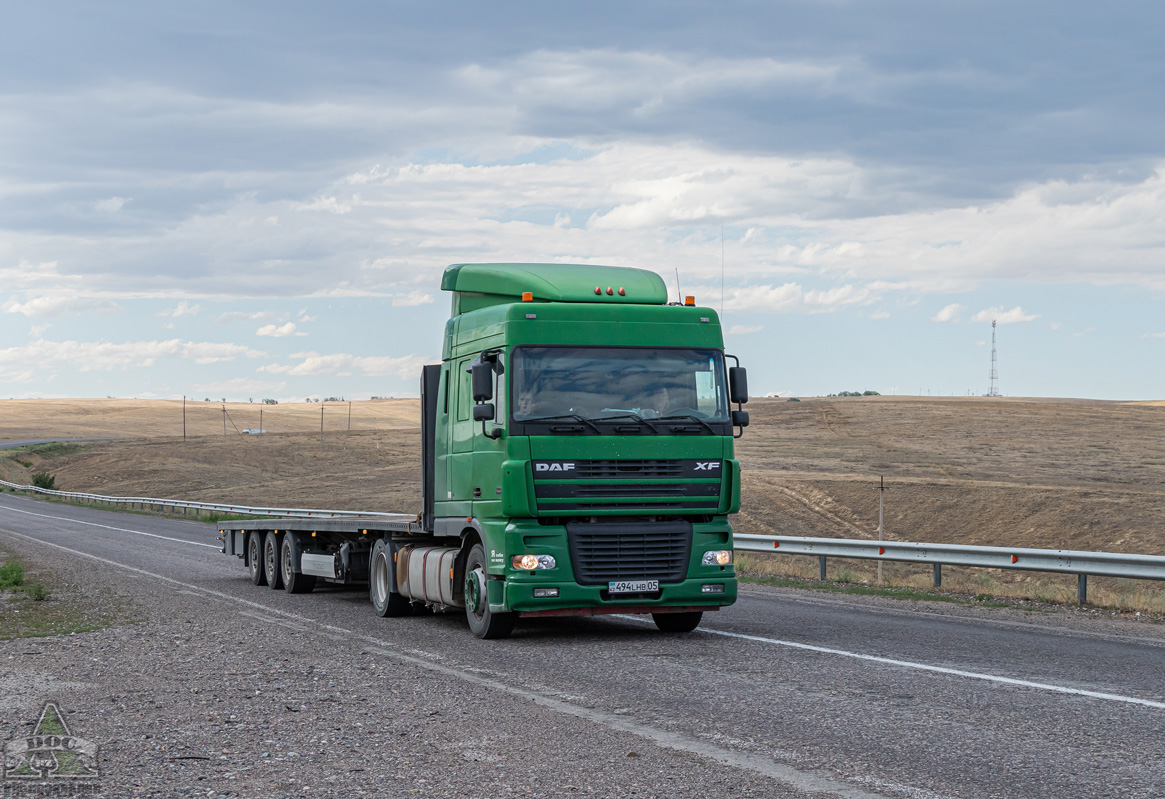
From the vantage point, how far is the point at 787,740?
6.79 metres

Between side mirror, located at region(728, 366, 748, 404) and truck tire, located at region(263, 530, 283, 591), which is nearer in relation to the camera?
side mirror, located at region(728, 366, 748, 404)

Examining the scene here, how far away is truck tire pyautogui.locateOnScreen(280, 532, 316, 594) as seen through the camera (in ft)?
57.3

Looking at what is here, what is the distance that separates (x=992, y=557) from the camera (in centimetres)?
1546

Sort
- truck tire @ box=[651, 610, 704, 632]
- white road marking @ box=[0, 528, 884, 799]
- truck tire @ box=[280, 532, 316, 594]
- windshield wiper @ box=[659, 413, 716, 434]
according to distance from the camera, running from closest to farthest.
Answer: white road marking @ box=[0, 528, 884, 799] → windshield wiper @ box=[659, 413, 716, 434] → truck tire @ box=[651, 610, 704, 632] → truck tire @ box=[280, 532, 316, 594]

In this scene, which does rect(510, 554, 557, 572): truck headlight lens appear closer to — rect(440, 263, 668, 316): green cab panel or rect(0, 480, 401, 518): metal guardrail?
rect(440, 263, 668, 316): green cab panel

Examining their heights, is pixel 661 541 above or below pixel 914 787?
above

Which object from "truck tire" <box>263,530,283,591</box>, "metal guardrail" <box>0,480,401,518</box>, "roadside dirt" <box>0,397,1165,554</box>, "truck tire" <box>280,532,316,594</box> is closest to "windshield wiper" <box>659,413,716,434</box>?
"truck tire" <box>280,532,316,594</box>

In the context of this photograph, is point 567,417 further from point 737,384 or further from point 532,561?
point 737,384

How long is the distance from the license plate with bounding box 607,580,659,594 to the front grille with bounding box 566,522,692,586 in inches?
1.6

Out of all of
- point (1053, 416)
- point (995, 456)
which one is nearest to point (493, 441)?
point (995, 456)

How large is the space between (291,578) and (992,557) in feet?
32.2

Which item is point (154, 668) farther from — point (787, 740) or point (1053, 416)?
point (1053, 416)

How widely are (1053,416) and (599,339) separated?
66883 millimetres

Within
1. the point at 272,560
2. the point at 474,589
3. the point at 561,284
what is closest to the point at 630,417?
the point at 561,284
